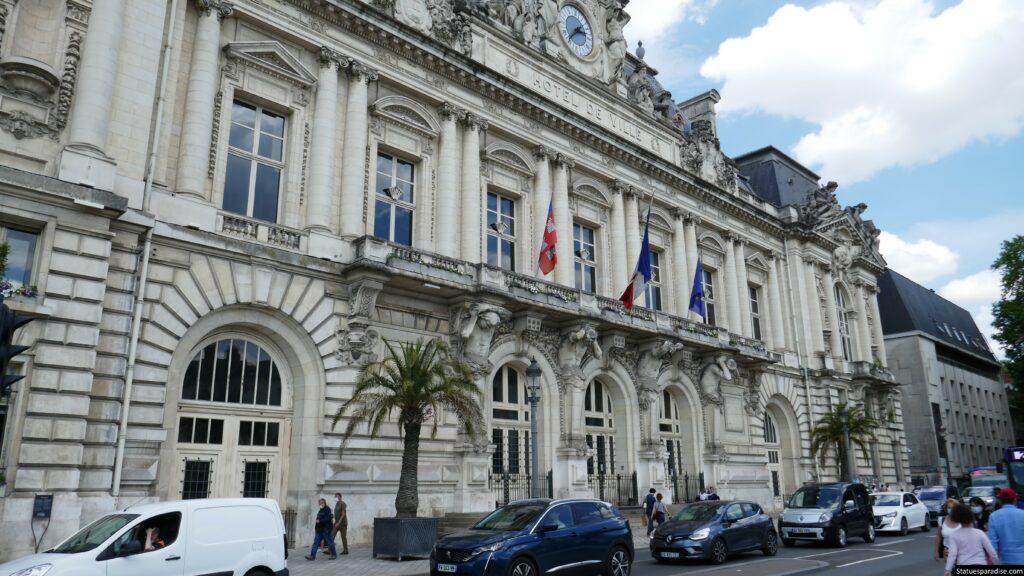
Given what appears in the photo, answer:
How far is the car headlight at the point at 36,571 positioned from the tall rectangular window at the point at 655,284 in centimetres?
2832

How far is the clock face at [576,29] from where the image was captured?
33875 mm

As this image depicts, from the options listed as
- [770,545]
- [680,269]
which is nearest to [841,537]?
[770,545]

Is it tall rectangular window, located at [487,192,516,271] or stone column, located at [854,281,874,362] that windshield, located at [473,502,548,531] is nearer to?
tall rectangular window, located at [487,192,516,271]

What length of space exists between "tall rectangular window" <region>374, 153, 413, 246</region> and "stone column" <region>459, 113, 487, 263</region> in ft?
2.91

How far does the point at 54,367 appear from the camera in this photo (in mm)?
15969

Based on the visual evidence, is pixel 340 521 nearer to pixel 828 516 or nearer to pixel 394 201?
pixel 394 201

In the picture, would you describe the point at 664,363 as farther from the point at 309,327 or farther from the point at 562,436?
the point at 309,327

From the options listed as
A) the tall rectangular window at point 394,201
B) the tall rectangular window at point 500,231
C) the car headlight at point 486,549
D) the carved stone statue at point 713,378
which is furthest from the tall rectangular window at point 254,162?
the carved stone statue at point 713,378

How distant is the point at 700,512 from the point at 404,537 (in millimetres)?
7824

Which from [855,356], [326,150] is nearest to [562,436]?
[326,150]

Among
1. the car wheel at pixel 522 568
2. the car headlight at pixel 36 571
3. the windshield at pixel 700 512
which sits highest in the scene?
the windshield at pixel 700 512

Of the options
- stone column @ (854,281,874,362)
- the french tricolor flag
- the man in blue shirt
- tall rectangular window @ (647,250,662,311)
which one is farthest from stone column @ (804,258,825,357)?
the man in blue shirt

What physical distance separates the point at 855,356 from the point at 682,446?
20.6m

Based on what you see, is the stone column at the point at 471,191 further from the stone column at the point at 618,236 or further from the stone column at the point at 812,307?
the stone column at the point at 812,307
